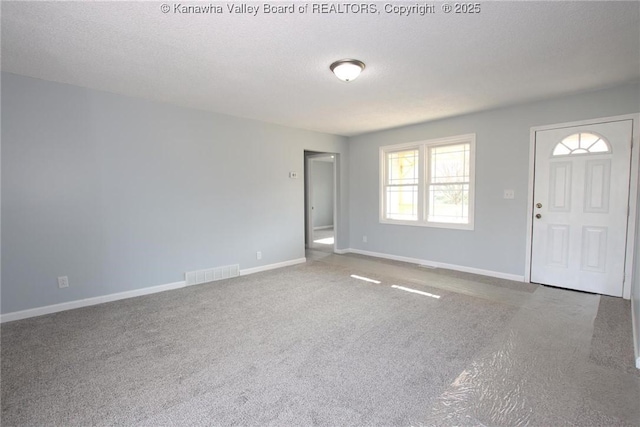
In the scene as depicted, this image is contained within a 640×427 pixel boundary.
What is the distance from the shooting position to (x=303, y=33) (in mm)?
2236

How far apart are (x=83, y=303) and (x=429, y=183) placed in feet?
16.7

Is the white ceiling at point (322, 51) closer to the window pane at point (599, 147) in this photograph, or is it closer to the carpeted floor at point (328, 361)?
the window pane at point (599, 147)

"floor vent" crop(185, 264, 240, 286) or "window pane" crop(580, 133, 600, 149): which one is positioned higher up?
"window pane" crop(580, 133, 600, 149)

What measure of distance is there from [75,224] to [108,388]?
213 cm

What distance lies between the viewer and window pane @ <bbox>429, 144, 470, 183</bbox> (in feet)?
15.7

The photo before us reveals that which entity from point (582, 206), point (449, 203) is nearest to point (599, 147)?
point (582, 206)

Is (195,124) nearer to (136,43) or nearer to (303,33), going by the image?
(136,43)

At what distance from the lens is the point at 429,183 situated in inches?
205

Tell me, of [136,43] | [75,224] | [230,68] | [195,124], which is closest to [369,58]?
[230,68]

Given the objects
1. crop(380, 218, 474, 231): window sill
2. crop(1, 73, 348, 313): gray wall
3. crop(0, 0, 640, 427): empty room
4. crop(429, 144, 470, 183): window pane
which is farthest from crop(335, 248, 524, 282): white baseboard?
crop(1, 73, 348, 313): gray wall

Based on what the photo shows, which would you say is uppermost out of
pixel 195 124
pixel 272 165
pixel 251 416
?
pixel 195 124

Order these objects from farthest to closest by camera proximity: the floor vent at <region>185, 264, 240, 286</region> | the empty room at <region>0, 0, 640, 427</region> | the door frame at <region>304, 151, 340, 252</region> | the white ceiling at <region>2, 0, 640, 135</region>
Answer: the door frame at <region>304, 151, 340, 252</region> → the floor vent at <region>185, 264, 240, 286</region> → the white ceiling at <region>2, 0, 640, 135</region> → the empty room at <region>0, 0, 640, 427</region>

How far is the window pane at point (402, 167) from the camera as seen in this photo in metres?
5.42

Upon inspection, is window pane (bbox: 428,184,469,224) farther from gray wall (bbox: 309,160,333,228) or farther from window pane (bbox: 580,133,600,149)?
gray wall (bbox: 309,160,333,228)
